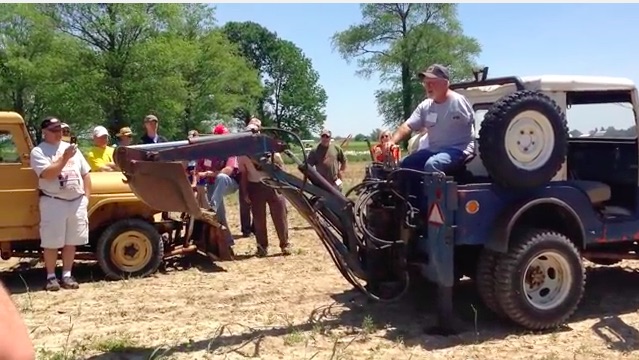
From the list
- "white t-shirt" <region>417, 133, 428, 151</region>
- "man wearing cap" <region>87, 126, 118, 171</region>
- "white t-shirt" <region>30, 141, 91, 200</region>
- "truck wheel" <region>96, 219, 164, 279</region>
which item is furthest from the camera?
"man wearing cap" <region>87, 126, 118, 171</region>

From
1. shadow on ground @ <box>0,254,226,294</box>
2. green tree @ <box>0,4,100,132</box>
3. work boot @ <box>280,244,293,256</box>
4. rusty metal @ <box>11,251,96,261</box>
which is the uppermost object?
green tree @ <box>0,4,100,132</box>

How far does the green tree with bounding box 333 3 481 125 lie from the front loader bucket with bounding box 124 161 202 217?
39.5 m

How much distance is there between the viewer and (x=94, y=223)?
802 centimetres

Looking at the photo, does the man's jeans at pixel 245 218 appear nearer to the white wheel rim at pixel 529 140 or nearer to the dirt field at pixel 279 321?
the dirt field at pixel 279 321

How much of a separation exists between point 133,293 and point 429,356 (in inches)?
134

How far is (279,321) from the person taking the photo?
6.07m

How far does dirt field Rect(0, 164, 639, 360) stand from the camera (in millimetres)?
5277

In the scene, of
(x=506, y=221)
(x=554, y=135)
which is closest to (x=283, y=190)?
(x=506, y=221)

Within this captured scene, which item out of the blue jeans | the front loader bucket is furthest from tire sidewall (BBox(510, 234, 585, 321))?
the front loader bucket

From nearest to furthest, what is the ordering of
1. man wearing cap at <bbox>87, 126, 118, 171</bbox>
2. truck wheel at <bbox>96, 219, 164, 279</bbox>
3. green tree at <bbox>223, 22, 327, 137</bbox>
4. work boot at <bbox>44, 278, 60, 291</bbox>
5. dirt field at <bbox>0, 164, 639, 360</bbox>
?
dirt field at <bbox>0, 164, 639, 360</bbox> → work boot at <bbox>44, 278, 60, 291</bbox> → truck wheel at <bbox>96, 219, 164, 279</bbox> → man wearing cap at <bbox>87, 126, 118, 171</bbox> → green tree at <bbox>223, 22, 327, 137</bbox>

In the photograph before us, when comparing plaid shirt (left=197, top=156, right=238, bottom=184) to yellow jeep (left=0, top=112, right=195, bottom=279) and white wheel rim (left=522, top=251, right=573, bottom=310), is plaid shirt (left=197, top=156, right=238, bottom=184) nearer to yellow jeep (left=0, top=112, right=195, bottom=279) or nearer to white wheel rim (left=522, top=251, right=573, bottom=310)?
yellow jeep (left=0, top=112, right=195, bottom=279)

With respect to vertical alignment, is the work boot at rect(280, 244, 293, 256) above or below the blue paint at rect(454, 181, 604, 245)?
below

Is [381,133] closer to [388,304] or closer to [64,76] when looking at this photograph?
[388,304]

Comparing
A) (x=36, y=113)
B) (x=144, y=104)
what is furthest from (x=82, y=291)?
(x=36, y=113)
